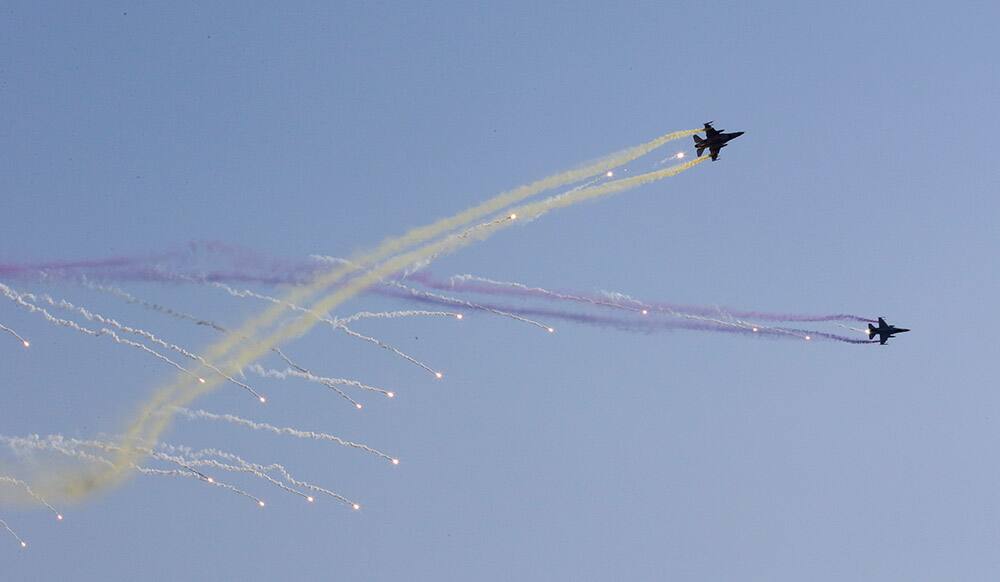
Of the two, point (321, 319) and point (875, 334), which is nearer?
point (321, 319)

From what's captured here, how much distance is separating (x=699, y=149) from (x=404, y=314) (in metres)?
22.9

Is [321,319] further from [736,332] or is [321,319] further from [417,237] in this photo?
[736,332]

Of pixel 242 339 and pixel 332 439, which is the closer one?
pixel 242 339

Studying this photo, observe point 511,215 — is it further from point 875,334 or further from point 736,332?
point 875,334

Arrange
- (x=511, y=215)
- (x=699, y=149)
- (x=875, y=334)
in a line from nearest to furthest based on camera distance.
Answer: (x=511, y=215)
(x=699, y=149)
(x=875, y=334)

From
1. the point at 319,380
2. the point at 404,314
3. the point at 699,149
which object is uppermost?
the point at 699,149

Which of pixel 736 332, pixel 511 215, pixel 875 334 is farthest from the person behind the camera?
pixel 875 334

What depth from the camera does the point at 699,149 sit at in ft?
300

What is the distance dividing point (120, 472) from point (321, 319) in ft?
50.6

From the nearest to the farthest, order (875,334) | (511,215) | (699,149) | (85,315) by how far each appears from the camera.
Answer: (85,315), (511,215), (699,149), (875,334)

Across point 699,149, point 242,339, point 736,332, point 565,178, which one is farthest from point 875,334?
point 242,339

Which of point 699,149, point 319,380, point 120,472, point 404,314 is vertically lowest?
point 120,472

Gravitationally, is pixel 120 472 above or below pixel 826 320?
below

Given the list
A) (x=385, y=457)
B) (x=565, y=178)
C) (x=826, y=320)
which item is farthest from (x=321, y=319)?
(x=826, y=320)
